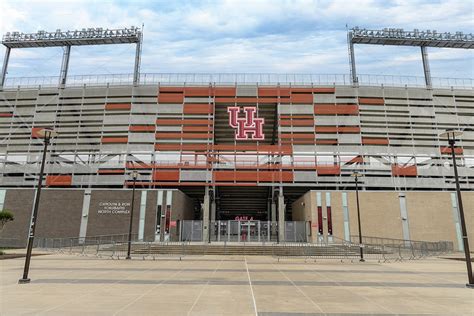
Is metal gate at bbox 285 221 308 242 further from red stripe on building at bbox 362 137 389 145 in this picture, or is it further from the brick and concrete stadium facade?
red stripe on building at bbox 362 137 389 145

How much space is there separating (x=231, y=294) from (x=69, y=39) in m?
52.0

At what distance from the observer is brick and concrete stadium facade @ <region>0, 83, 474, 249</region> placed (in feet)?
129

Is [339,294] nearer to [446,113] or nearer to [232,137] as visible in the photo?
[232,137]

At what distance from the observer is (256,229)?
42.5 metres

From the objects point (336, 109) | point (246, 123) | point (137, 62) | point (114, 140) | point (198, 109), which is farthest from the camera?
point (137, 62)

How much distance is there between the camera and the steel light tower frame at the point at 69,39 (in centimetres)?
4916

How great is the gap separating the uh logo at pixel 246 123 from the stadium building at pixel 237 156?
5.7 inches

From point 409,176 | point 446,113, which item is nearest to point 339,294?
point 409,176

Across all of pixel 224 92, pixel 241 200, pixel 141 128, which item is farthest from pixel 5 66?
pixel 241 200

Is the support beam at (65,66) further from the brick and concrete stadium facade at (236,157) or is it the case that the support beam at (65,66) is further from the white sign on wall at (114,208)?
the white sign on wall at (114,208)

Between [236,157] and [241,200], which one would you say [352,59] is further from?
[241,200]

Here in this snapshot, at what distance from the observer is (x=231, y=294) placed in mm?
9789

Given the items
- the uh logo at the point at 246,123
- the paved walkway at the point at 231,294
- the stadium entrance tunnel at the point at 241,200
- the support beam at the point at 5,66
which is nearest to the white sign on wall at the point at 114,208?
the stadium entrance tunnel at the point at 241,200

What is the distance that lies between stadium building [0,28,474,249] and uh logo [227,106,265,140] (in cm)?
14
